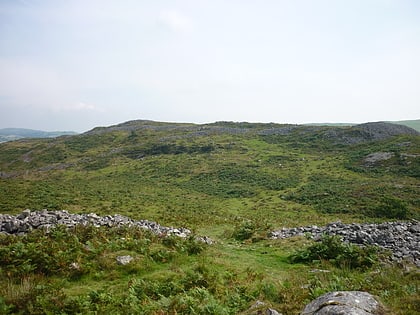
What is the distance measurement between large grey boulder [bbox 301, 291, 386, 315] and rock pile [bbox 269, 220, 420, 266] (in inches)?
223

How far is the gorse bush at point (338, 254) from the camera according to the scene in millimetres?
11336

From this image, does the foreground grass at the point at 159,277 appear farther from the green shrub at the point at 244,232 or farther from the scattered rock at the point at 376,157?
the scattered rock at the point at 376,157

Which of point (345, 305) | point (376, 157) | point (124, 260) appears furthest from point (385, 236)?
point (376, 157)

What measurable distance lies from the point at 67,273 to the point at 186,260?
4.23 m

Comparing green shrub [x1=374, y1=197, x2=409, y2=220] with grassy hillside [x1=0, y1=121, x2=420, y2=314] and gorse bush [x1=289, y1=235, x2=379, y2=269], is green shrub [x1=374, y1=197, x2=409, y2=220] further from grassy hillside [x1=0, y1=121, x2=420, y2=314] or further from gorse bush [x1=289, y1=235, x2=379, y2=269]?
gorse bush [x1=289, y1=235, x2=379, y2=269]

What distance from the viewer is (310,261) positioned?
1233 cm

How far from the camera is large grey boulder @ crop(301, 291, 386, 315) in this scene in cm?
563

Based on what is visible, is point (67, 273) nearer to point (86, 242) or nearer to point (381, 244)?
point (86, 242)

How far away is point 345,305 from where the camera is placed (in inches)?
227

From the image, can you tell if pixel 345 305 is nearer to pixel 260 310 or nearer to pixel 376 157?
pixel 260 310

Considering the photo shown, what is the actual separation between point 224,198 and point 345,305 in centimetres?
3078

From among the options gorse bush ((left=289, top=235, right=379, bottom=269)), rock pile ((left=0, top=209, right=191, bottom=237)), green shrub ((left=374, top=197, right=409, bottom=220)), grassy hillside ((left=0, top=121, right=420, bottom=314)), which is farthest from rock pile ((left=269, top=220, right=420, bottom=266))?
green shrub ((left=374, top=197, right=409, bottom=220))

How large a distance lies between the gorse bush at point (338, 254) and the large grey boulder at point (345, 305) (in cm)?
507

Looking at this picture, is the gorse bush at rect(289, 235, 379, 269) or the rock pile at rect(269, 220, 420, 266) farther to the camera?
the rock pile at rect(269, 220, 420, 266)
